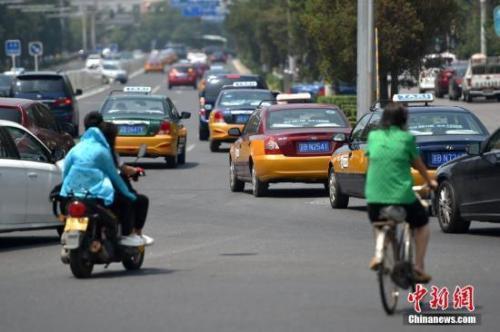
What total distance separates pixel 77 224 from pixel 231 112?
24060 millimetres

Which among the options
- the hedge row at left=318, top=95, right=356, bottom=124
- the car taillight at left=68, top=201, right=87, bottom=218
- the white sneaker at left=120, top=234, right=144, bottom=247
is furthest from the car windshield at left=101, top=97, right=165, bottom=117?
the car taillight at left=68, top=201, right=87, bottom=218

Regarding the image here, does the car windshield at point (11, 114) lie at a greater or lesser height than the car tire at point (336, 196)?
greater

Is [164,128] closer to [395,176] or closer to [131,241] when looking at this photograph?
[131,241]

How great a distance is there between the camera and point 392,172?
38.2ft

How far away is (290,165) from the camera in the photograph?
2380 centimetres

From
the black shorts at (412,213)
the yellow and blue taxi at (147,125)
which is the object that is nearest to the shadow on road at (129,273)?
the black shorts at (412,213)

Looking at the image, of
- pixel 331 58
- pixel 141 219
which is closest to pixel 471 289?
pixel 141 219

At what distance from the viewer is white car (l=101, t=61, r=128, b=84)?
104m

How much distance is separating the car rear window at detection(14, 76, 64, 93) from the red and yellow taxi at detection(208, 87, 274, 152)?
558cm

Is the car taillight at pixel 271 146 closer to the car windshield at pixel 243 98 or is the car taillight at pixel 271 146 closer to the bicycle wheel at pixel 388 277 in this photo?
the bicycle wheel at pixel 388 277

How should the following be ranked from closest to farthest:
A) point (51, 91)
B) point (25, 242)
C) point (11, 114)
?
1. point (25, 242)
2. point (11, 114)
3. point (51, 91)

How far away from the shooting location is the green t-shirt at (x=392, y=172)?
38.2 feet

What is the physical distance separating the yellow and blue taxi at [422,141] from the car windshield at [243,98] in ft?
52.2

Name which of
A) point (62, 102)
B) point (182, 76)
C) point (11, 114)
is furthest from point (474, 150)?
point (182, 76)
